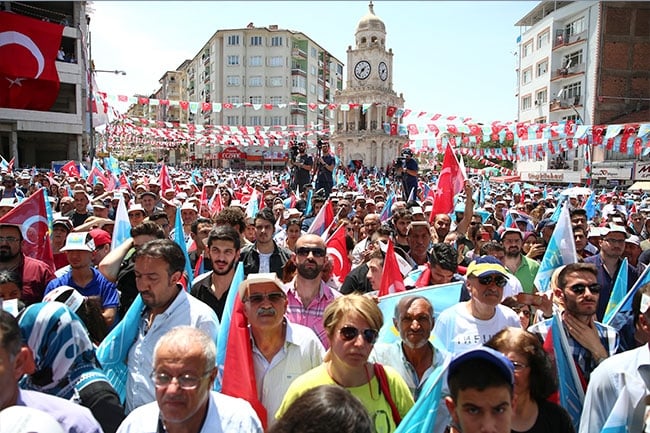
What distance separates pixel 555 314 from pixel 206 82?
8561cm

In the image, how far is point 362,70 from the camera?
2773 inches

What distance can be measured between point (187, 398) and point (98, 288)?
2.59 m

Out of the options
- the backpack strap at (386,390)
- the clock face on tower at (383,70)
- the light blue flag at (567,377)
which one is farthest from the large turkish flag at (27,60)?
the clock face on tower at (383,70)

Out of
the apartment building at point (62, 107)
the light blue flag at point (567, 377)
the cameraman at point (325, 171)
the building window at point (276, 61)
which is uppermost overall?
the building window at point (276, 61)

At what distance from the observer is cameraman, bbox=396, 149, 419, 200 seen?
1301cm

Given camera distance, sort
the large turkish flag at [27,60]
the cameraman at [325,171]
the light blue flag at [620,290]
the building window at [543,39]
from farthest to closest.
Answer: the building window at [543,39] → the large turkish flag at [27,60] → the cameraman at [325,171] → the light blue flag at [620,290]

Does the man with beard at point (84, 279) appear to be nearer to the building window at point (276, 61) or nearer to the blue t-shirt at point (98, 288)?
the blue t-shirt at point (98, 288)

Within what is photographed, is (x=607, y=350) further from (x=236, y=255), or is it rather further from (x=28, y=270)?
(x=28, y=270)

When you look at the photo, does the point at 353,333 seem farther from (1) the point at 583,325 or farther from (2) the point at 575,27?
(2) the point at 575,27

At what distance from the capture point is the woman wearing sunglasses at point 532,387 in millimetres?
2602

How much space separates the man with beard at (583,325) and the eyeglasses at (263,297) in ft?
5.45

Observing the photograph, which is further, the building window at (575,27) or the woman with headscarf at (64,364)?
the building window at (575,27)

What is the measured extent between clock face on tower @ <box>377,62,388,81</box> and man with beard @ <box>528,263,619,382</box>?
69341 millimetres

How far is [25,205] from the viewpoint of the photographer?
6.37m
